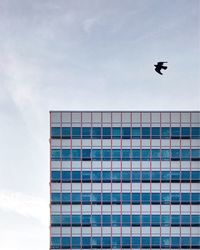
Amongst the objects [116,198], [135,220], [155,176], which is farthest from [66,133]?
[135,220]

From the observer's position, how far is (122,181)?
246 feet

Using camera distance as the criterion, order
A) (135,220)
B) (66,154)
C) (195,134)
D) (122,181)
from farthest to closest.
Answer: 1. (195,134)
2. (66,154)
3. (122,181)
4. (135,220)

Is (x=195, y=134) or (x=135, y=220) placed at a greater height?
(x=195, y=134)

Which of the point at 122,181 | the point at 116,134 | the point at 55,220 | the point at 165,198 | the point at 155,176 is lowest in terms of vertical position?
the point at 55,220

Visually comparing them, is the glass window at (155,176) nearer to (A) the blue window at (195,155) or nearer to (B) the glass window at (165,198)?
(B) the glass window at (165,198)

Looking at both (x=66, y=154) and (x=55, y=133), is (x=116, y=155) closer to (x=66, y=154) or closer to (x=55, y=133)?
(x=66, y=154)

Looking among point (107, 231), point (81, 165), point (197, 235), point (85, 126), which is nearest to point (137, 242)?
point (107, 231)

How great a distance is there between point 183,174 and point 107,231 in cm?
1558

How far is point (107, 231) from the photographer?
2926 inches

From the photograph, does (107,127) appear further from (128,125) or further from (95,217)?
(95,217)

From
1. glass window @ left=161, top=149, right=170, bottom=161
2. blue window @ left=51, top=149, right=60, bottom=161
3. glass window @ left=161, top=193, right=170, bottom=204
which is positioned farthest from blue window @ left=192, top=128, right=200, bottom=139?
blue window @ left=51, top=149, right=60, bottom=161

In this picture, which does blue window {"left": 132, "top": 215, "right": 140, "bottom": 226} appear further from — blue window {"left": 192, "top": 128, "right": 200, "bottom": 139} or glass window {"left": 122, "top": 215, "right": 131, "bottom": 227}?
blue window {"left": 192, "top": 128, "right": 200, "bottom": 139}

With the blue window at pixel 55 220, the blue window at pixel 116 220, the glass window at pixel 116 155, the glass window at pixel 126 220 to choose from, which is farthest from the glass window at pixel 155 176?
the blue window at pixel 55 220

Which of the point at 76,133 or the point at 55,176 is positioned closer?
the point at 55,176
